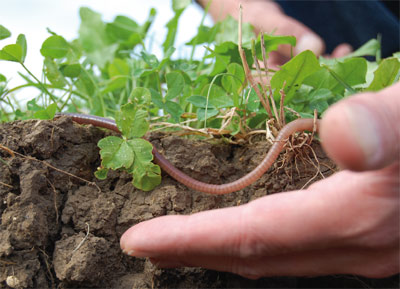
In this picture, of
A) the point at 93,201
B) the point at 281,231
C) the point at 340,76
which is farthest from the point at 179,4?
the point at 281,231

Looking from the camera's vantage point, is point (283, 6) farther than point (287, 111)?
Yes

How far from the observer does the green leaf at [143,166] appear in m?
1.13

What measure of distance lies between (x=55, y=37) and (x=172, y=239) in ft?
3.33

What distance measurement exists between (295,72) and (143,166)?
599 mm

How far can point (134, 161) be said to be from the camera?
3.76 ft

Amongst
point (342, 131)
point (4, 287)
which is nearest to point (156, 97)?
point (4, 287)

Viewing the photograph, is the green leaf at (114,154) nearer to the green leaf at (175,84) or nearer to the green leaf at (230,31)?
the green leaf at (175,84)

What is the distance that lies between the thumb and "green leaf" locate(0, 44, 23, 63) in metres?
1.11

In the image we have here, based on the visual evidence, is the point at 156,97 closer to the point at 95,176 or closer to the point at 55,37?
the point at 95,176

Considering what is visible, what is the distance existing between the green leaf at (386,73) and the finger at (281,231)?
564 mm

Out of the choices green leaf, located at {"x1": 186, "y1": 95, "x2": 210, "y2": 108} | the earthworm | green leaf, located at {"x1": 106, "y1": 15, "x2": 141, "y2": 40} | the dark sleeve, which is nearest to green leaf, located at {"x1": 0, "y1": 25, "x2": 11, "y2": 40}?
the earthworm

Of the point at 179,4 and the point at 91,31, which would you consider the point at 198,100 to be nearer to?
the point at 179,4

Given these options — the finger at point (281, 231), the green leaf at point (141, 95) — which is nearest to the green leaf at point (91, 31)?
the green leaf at point (141, 95)

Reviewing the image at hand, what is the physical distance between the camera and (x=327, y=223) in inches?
30.1
